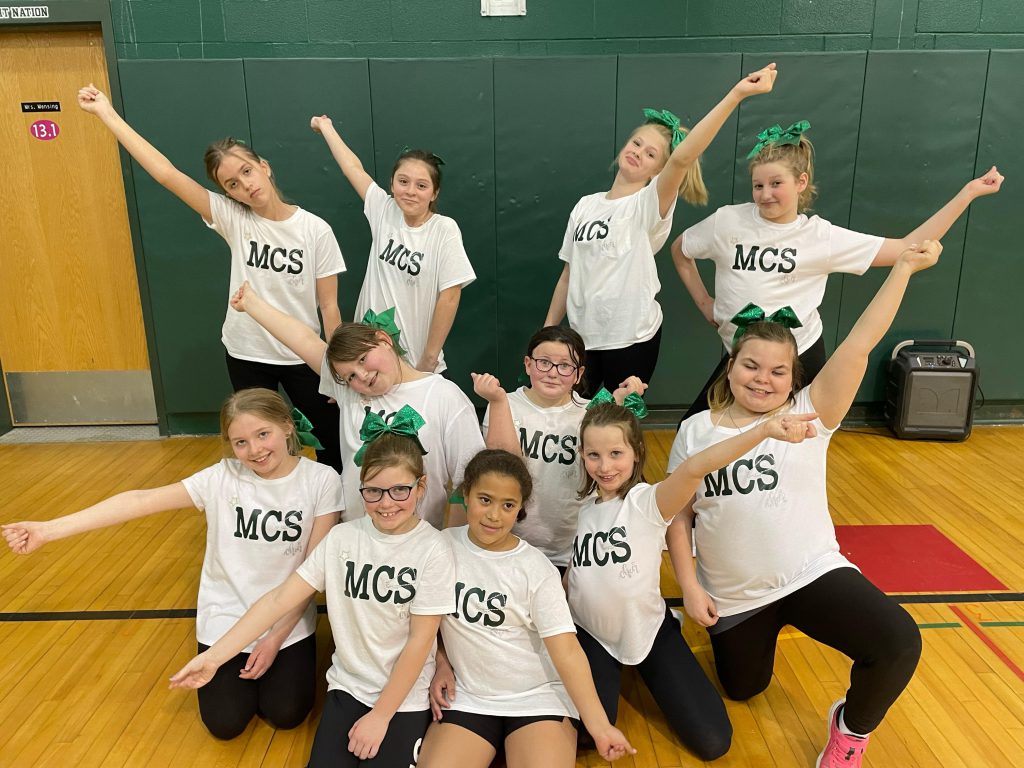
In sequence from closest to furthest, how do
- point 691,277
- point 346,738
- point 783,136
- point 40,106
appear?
point 346,738
point 783,136
point 691,277
point 40,106

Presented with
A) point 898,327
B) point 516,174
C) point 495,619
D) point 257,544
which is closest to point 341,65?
point 516,174

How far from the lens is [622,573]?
2.15 meters

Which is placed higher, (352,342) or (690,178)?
(690,178)

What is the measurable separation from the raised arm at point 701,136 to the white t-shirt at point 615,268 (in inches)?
4.7

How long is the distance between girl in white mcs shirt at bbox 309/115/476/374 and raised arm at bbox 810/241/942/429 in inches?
60.5

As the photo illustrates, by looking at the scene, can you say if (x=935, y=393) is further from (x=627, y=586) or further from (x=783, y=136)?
(x=627, y=586)

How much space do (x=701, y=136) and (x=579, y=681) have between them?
181cm

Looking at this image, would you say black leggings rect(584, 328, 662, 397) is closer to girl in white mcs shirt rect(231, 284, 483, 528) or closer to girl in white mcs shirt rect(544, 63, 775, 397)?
girl in white mcs shirt rect(544, 63, 775, 397)

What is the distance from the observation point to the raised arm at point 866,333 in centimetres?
192

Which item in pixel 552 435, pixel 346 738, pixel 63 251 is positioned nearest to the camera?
pixel 346 738

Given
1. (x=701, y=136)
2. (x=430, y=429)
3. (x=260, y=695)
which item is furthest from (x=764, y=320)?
(x=260, y=695)

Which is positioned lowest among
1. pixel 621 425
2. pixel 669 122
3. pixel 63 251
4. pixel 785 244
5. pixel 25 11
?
pixel 621 425

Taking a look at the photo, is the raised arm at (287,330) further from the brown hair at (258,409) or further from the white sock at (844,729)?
the white sock at (844,729)

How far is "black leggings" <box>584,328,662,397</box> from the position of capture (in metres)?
3.10
